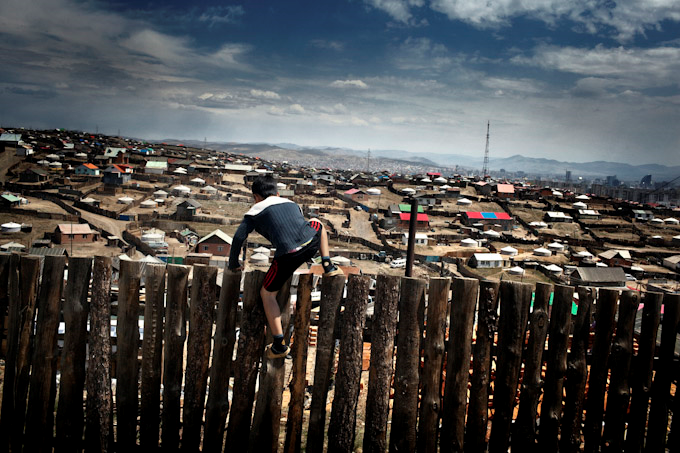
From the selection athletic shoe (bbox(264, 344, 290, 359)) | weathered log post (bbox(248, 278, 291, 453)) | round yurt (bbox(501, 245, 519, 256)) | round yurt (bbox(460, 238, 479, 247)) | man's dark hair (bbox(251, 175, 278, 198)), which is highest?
man's dark hair (bbox(251, 175, 278, 198))

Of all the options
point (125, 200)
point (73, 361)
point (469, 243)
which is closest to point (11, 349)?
point (73, 361)

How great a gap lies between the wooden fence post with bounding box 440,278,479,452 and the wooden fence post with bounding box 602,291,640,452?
40.0 inches

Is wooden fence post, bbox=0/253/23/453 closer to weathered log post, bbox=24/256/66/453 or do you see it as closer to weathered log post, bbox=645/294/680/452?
weathered log post, bbox=24/256/66/453

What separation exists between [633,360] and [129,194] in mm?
62394

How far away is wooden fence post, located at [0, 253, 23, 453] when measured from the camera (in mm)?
3295

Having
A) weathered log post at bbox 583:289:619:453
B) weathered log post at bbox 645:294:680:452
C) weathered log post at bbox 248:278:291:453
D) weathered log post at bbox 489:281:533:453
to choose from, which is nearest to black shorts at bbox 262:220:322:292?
weathered log post at bbox 248:278:291:453

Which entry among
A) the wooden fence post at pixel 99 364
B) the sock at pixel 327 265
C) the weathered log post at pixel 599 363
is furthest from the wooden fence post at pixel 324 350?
the weathered log post at pixel 599 363

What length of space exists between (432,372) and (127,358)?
2227mm

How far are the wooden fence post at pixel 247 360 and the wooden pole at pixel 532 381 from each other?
1.91m

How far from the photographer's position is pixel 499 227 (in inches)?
2370

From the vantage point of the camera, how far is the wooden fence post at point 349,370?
3.15m

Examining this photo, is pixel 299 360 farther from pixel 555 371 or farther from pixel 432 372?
pixel 555 371

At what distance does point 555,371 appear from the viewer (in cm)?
319

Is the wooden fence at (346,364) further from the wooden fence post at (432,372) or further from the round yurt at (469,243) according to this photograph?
the round yurt at (469,243)
